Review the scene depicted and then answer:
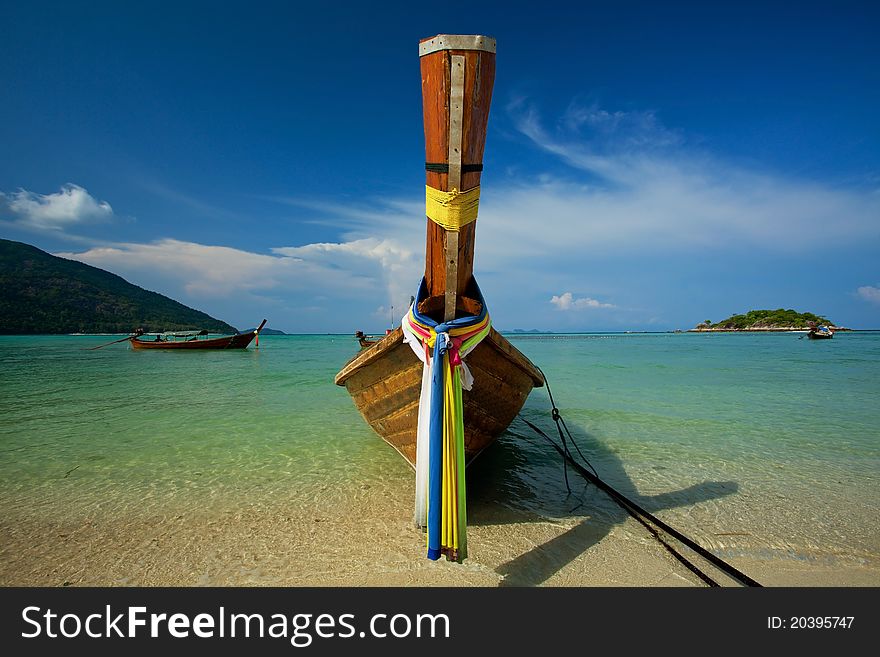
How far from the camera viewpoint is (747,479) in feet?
14.1

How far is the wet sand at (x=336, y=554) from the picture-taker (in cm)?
252

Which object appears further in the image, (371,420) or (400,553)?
(371,420)

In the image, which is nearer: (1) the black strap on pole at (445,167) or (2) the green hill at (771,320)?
(1) the black strap on pole at (445,167)

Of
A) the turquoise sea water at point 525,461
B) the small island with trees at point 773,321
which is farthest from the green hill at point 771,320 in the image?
the turquoise sea water at point 525,461

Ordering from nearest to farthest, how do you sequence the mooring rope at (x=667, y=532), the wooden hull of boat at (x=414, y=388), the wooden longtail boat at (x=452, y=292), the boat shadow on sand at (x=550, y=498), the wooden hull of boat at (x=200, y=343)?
the wooden longtail boat at (x=452, y=292) → the mooring rope at (x=667, y=532) → the boat shadow on sand at (x=550, y=498) → the wooden hull of boat at (x=414, y=388) → the wooden hull of boat at (x=200, y=343)

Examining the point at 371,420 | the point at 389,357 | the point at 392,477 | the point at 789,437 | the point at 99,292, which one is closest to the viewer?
the point at 389,357

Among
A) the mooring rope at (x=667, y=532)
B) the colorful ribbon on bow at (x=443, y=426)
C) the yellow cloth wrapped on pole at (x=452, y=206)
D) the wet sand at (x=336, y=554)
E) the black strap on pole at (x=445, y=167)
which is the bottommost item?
the wet sand at (x=336, y=554)

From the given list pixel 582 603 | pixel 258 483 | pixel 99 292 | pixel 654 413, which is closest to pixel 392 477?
pixel 258 483

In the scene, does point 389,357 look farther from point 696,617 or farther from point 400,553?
point 696,617

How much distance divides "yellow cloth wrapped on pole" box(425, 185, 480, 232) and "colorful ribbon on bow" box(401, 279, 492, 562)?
20.7 inches

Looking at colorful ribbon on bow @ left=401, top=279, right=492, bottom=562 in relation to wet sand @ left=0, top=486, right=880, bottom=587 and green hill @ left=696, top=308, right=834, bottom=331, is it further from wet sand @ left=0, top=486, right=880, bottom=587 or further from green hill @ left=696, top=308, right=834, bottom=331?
green hill @ left=696, top=308, right=834, bottom=331

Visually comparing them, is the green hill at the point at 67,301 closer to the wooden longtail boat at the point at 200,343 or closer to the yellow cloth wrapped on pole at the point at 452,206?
the wooden longtail boat at the point at 200,343

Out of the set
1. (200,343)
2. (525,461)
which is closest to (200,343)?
(200,343)

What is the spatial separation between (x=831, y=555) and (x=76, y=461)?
24.8 feet
